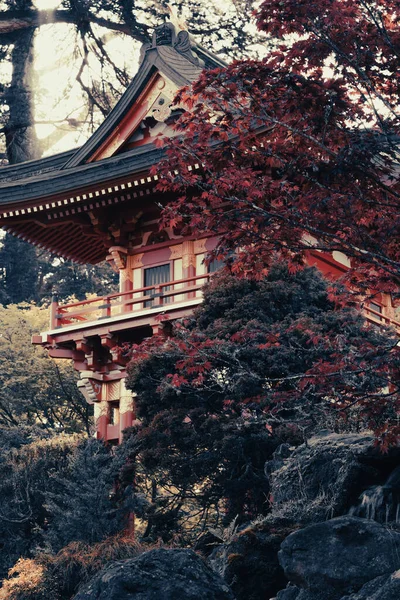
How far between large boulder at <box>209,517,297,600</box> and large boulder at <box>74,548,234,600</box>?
930 mm

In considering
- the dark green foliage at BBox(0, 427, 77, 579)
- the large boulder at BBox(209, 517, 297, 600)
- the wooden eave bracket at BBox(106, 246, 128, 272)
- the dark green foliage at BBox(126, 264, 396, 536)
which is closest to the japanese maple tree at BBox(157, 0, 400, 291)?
the large boulder at BBox(209, 517, 297, 600)

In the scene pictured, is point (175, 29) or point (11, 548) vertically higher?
point (175, 29)

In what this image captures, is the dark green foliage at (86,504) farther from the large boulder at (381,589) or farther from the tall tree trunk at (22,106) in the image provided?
the tall tree trunk at (22,106)

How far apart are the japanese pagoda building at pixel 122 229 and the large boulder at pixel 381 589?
36.7ft

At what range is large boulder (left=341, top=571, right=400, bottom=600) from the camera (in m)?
9.17

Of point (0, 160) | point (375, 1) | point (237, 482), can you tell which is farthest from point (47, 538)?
point (0, 160)

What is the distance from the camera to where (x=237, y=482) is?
16.1m

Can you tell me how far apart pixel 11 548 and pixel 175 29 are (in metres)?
12.9

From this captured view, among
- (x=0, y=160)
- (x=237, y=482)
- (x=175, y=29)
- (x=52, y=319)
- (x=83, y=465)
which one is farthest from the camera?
(x=0, y=160)

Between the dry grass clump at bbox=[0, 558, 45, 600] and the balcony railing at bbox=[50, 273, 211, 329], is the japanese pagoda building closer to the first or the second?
the balcony railing at bbox=[50, 273, 211, 329]

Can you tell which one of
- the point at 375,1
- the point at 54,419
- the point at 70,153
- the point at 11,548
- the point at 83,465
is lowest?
the point at 11,548

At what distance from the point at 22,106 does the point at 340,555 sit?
28520 millimetres

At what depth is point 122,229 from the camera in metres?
23.1

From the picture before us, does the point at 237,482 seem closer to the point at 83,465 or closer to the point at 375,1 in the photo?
the point at 83,465
